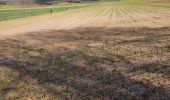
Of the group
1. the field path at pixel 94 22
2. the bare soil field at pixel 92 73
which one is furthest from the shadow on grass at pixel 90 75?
the field path at pixel 94 22

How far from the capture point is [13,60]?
10.2m

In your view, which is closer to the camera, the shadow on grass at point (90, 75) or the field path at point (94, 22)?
the shadow on grass at point (90, 75)

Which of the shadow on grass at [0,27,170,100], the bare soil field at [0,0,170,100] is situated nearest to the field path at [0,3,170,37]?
the bare soil field at [0,0,170,100]

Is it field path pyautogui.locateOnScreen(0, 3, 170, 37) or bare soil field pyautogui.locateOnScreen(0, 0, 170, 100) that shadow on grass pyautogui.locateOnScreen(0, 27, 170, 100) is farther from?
field path pyautogui.locateOnScreen(0, 3, 170, 37)

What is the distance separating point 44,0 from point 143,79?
88.5 m

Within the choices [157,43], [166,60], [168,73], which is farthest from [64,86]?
[157,43]

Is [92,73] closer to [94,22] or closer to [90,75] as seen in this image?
[90,75]

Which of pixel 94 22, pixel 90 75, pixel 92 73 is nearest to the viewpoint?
pixel 90 75

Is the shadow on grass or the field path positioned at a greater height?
the shadow on grass

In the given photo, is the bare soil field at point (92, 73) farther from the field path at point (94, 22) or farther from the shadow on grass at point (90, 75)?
the field path at point (94, 22)

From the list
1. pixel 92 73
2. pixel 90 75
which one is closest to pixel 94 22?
pixel 92 73

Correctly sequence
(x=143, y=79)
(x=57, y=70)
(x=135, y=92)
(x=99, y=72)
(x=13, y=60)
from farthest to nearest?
(x=13, y=60) < (x=57, y=70) < (x=99, y=72) < (x=143, y=79) < (x=135, y=92)

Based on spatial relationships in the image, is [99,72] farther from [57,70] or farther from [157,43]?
[157,43]

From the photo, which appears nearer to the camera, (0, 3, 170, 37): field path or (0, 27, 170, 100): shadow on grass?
(0, 27, 170, 100): shadow on grass
